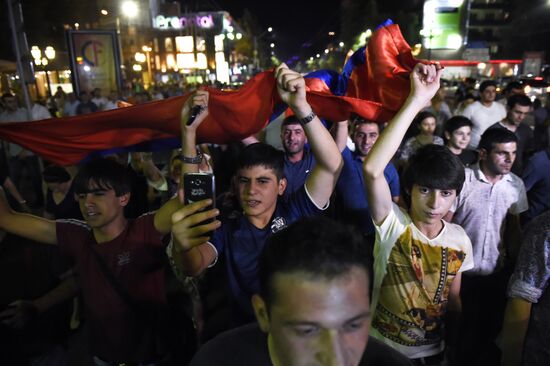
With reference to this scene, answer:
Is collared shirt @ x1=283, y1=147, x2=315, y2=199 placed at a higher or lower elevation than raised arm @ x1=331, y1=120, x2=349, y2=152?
lower

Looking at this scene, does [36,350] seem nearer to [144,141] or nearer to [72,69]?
[144,141]

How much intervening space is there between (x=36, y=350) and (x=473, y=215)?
3525mm

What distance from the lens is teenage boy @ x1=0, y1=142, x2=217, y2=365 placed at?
2.61m

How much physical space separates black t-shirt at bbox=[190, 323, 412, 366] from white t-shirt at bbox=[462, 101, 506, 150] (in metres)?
6.40

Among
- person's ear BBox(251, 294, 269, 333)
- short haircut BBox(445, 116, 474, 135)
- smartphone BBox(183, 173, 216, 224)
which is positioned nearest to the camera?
person's ear BBox(251, 294, 269, 333)

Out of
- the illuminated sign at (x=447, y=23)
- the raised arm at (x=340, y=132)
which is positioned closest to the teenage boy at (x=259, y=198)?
the raised arm at (x=340, y=132)

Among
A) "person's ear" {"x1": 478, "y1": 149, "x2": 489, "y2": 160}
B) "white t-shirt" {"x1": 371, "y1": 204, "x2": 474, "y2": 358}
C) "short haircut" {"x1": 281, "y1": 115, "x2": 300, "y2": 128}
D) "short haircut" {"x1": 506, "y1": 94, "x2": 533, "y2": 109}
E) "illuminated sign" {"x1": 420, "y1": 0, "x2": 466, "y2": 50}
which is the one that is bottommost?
"white t-shirt" {"x1": 371, "y1": 204, "x2": 474, "y2": 358}

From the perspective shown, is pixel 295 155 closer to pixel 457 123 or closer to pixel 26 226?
pixel 457 123

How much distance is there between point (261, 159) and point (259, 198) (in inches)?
11.9

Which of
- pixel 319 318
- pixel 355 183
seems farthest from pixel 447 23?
pixel 319 318

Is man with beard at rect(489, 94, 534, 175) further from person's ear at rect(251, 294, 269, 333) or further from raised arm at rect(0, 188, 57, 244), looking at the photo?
raised arm at rect(0, 188, 57, 244)

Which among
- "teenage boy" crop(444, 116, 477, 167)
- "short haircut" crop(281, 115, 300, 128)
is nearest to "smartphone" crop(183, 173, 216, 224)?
"short haircut" crop(281, 115, 300, 128)

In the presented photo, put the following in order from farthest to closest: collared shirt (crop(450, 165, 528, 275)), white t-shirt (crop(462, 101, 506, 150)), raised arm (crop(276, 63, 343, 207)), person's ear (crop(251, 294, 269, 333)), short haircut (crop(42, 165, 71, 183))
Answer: white t-shirt (crop(462, 101, 506, 150)), short haircut (crop(42, 165, 71, 183)), collared shirt (crop(450, 165, 528, 275)), raised arm (crop(276, 63, 343, 207)), person's ear (crop(251, 294, 269, 333))

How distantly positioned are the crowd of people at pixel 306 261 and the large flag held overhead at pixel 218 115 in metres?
0.48
